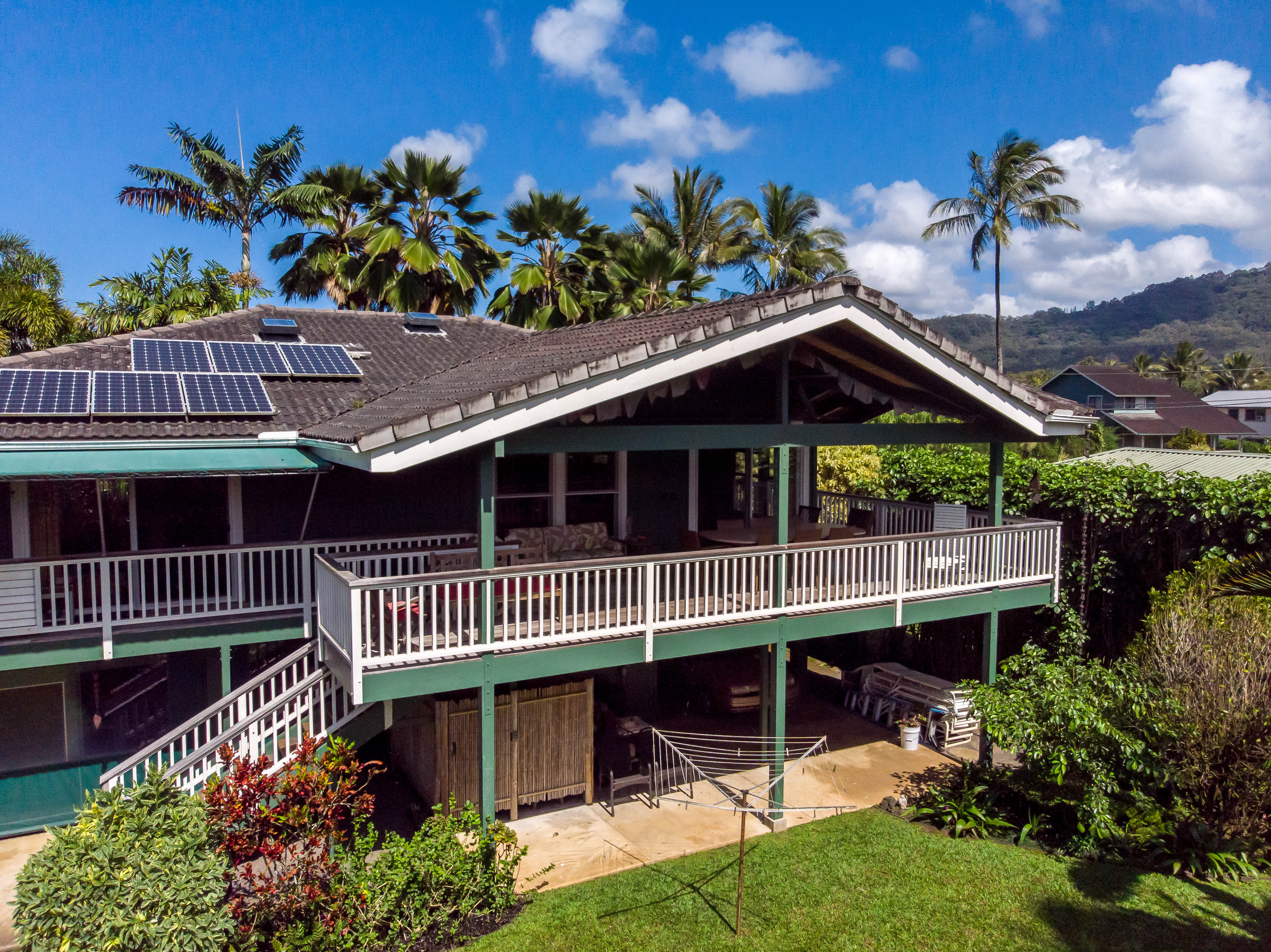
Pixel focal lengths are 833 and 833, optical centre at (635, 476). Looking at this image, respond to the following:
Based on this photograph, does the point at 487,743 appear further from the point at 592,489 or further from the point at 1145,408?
the point at 1145,408

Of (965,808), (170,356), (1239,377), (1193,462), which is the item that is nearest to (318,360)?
(170,356)

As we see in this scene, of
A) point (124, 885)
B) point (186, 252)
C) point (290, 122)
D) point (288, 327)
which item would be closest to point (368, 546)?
point (288, 327)

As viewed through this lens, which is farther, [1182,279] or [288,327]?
[1182,279]

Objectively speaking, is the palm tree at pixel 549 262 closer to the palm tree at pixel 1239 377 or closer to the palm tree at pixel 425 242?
the palm tree at pixel 425 242

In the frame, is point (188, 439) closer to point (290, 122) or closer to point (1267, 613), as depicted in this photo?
point (1267, 613)

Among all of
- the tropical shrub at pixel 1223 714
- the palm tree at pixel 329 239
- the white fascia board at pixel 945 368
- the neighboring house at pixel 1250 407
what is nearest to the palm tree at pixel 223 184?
the palm tree at pixel 329 239
